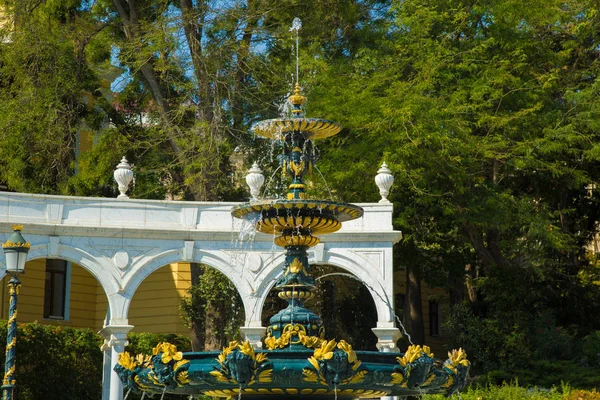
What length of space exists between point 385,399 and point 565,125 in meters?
9.58

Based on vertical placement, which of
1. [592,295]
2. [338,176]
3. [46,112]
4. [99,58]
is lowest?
[592,295]

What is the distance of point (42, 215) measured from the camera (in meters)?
23.3

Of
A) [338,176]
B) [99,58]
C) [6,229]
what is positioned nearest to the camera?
[6,229]

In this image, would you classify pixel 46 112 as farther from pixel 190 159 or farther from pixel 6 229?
pixel 6 229

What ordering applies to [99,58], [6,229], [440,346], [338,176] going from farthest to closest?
[440,346] → [99,58] → [338,176] → [6,229]

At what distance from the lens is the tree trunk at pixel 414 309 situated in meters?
32.2

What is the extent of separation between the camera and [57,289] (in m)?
30.6

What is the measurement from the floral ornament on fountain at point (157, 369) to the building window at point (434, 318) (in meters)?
25.7

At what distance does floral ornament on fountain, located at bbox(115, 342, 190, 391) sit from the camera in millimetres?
12391

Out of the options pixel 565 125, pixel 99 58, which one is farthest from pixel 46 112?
pixel 565 125

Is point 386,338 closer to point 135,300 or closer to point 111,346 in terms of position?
point 111,346

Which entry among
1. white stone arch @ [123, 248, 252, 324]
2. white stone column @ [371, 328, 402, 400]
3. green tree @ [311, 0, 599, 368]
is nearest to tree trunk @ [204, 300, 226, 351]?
white stone arch @ [123, 248, 252, 324]

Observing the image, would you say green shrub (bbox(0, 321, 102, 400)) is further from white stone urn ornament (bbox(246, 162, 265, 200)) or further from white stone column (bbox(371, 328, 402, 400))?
white stone column (bbox(371, 328, 402, 400))

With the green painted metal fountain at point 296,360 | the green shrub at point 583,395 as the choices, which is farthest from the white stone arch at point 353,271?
the green painted metal fountain at point 296,360
